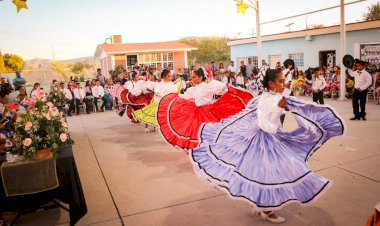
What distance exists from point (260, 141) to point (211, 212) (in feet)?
3.87

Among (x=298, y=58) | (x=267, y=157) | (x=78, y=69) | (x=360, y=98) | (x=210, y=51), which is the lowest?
(x=267, y=157)

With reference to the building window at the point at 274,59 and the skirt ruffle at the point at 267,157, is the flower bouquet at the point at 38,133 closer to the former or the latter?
the skirt ruffle at the point at 267,157

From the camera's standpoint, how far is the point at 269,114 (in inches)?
144

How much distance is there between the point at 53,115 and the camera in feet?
13.4

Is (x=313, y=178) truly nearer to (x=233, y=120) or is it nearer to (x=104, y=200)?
(x=233, y=120)

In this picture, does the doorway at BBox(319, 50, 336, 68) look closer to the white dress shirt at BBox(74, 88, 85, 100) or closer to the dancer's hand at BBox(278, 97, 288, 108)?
the white dress shirt at BBox(74, 88, 85, 100)

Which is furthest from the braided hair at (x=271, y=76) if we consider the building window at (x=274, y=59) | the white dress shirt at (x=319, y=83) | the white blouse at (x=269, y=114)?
the building window at (x=274, y=59)

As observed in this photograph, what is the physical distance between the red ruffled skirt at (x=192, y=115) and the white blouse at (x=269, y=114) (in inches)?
79.2

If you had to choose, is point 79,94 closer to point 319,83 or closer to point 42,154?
point 319,83

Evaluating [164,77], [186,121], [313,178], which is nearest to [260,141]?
[313,178]

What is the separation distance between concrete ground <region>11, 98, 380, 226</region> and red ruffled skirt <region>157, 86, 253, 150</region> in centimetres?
59

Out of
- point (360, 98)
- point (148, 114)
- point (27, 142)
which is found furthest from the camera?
point (360, 98)

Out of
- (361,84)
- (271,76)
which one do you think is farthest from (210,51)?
(271,76)

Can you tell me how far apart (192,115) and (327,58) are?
49.0ft
